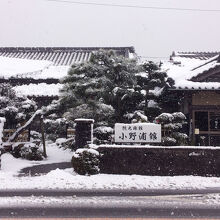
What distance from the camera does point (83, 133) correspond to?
13180mm

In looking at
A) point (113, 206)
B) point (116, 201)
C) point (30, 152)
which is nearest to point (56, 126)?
point (30, 152)

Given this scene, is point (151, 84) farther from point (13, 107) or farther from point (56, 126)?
point (13, 107)

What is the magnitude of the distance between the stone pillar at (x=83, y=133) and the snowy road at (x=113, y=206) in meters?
4.09

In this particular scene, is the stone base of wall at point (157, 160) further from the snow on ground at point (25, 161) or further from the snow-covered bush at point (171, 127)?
the snow on ground at point (25, 161)

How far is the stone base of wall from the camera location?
496 inches

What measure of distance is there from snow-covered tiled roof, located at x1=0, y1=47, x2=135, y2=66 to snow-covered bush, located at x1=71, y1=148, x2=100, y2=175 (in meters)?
19.7

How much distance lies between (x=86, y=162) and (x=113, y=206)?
4.14m

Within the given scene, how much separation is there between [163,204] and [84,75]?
8299mm

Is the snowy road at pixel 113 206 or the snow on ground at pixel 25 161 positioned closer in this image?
the snowy road at pixel 113 206

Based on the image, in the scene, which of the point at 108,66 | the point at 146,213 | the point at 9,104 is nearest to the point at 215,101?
the point at 108,66

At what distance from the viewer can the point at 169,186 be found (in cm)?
1096

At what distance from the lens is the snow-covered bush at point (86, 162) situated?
12144 millimetres

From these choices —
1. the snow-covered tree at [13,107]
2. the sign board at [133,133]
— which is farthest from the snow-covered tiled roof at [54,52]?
the sign board at [133,133]

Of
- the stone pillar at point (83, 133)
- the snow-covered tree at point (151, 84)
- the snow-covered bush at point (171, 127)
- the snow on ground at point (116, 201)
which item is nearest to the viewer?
the snow on ground at point (116, 201)
